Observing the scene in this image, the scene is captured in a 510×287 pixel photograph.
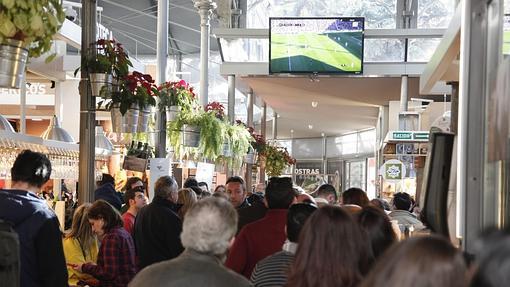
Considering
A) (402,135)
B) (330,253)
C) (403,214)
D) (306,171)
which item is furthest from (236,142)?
(306,171)

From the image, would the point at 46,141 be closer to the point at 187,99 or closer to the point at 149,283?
the point at 187,99

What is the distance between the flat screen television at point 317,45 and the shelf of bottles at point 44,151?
723cm

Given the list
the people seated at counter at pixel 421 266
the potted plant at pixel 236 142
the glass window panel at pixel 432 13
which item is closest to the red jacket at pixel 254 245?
the people seated at counter at pixel 421 266

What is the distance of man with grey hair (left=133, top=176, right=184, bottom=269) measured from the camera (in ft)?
20.3

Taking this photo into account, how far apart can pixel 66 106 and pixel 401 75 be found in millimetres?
7012

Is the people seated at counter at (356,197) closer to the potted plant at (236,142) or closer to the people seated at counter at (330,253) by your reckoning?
the people seated at counter at (330,253)

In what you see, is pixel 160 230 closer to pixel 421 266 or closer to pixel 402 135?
pixel 421 266

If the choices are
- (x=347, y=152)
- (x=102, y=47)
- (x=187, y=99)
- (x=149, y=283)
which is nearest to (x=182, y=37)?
(x=347, y=152)

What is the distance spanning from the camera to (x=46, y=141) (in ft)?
29.7

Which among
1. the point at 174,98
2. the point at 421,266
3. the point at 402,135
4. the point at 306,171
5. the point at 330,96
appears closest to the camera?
the point at 421,266

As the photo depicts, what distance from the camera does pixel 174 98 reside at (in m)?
10.5

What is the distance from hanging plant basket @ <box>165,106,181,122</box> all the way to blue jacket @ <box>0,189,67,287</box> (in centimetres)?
653

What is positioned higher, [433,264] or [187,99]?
[187,99]

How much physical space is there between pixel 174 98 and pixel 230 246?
288 inches
